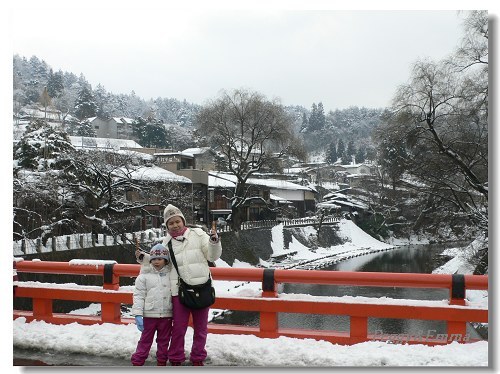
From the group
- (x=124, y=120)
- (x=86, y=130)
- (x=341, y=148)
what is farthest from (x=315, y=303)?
(x=341, y=148)

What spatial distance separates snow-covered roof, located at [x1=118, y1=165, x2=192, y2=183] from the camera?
1688cm

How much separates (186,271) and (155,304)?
13.4 inches

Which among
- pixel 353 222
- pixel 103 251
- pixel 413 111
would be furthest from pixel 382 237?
pixel 103 251

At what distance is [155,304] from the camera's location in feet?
10.5

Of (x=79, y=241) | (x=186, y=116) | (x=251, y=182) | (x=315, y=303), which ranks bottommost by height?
(x=79, y=241)

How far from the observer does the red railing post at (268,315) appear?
369 centimetres

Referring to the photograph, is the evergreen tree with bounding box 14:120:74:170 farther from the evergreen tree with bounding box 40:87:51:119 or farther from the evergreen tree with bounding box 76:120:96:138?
the evergreen tree with bounding box 76:120:96:138

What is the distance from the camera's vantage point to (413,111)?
10.9 metres

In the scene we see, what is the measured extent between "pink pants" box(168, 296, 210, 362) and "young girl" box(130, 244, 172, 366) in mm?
53

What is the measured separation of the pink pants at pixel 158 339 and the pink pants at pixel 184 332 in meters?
0.05

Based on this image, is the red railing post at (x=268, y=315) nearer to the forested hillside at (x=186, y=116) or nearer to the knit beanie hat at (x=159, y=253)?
the knit beanie hat at (x=159, y=253)

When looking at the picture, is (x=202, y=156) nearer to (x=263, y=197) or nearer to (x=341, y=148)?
(x=263, y=197)

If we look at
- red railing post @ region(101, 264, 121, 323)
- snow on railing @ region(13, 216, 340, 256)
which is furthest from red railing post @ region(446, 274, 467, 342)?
snow on railing @ region(13, 216, 340, 256)


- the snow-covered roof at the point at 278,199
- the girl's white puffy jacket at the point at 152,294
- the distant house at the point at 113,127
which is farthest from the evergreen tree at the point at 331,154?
the girl's white puffy jacket at the point at 152,294
